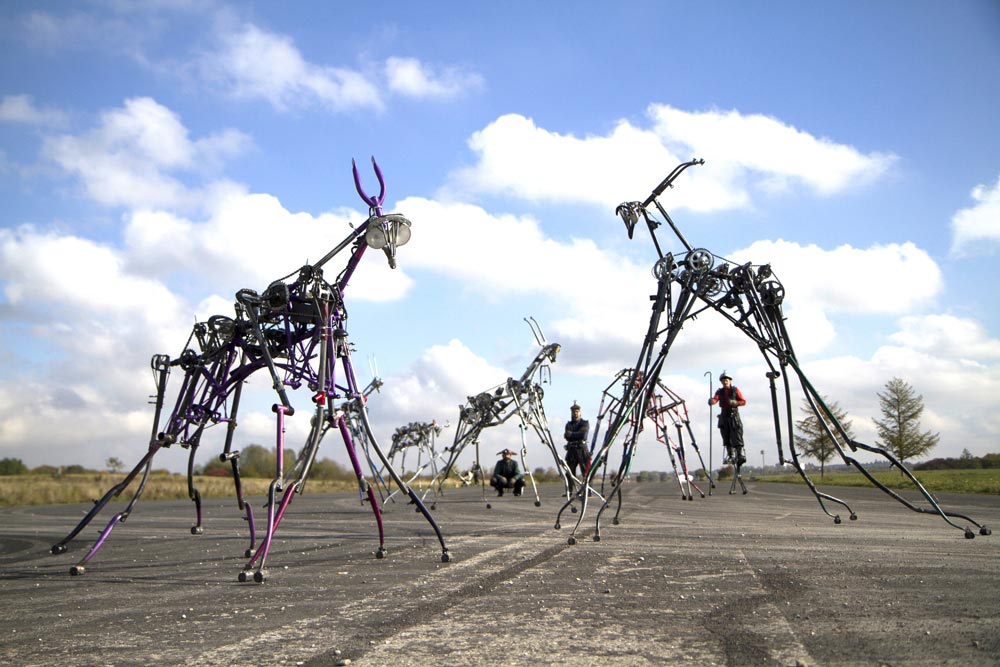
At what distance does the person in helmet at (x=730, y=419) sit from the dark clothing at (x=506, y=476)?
22.7 ft

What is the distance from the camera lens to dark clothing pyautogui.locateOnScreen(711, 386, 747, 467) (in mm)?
17391

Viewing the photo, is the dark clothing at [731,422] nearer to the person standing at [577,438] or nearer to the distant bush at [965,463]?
the person standing at [577,438]

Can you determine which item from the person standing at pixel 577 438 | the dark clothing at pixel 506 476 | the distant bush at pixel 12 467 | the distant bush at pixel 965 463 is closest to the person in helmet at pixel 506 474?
the dark clothing at pixel 506 476

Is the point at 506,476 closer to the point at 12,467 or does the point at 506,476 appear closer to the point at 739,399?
the point at 739,399

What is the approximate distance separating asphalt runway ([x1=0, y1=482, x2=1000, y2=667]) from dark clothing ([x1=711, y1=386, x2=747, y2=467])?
7028 millimetres

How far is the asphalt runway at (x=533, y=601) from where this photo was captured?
400 cm

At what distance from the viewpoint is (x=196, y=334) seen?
8.55 m

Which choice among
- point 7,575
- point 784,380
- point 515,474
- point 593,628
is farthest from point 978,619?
point 515,474

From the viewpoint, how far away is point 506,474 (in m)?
22.7

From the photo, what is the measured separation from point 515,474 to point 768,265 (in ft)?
A: 51.1

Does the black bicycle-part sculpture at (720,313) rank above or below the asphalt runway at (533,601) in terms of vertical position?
above

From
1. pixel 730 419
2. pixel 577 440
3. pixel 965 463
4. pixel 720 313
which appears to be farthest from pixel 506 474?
pixel 965 463

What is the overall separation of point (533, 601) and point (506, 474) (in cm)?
Answer: 1758

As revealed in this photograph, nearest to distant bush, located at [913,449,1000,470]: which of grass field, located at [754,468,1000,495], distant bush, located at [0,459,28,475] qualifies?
grass field, located at [754,468,1000,495]
